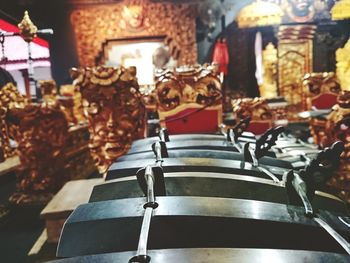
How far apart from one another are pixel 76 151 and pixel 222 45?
476 centimetres

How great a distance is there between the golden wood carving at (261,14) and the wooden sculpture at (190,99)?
4.45 metres

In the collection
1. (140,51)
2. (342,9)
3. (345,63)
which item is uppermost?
(140,51)

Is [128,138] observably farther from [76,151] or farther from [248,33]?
[248,33]

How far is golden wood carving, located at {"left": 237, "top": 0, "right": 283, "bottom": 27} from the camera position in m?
7.29

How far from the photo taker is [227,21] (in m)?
9.16

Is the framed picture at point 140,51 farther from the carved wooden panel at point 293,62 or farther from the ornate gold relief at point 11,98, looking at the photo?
the ornate gold relief at point 11,98

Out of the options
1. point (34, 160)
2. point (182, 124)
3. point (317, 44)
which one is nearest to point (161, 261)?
point (182, 124)

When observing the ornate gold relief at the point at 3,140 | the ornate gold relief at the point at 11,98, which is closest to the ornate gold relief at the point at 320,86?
the ornate gold relief at the point at 11,98

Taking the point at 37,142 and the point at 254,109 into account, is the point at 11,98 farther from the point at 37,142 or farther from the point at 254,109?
the point at 254,109

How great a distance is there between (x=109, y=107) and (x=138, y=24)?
→ 5.93m

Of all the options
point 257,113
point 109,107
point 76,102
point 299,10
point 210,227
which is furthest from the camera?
point 299,10

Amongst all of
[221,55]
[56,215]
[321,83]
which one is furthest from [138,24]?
[56,215]

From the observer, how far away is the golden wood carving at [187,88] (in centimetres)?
344

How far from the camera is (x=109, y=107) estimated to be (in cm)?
294
